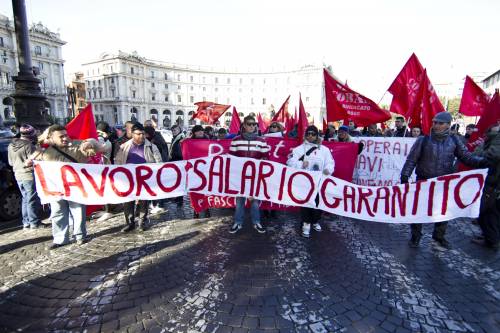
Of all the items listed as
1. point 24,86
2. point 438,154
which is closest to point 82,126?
point 24,86

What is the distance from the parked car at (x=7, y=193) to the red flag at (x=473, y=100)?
11243mm

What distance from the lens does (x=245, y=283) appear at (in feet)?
11.1

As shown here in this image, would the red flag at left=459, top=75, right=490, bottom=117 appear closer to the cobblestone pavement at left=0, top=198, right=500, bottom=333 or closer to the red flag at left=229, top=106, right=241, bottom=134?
the cobblestone pavement at left=0, top=198, right=500, bottom=333

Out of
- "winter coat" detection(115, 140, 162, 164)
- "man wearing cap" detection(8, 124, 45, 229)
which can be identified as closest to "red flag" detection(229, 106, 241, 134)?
"winter coat" detection(115, 140, 162, 164)

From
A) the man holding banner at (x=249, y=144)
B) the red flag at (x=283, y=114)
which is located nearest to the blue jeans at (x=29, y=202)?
the man holding banner at (x=249, y=144)

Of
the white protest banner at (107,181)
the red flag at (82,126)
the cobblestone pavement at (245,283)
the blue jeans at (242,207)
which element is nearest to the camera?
the cobblestone pavement at (245,283)

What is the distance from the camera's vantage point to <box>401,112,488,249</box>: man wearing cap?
4.16 m

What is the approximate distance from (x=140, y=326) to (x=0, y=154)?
5.02 m

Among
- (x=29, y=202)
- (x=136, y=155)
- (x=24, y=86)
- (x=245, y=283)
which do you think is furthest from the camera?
(x=24, y=86)

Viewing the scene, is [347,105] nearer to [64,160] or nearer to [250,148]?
[250,148]

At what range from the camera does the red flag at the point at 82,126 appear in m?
5.31

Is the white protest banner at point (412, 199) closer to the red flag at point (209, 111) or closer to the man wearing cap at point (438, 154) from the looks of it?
the man wearing cap at point (438, 154)

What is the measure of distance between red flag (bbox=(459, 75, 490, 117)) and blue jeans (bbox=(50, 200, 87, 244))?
9800 millimetres

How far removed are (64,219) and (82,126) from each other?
197cm
